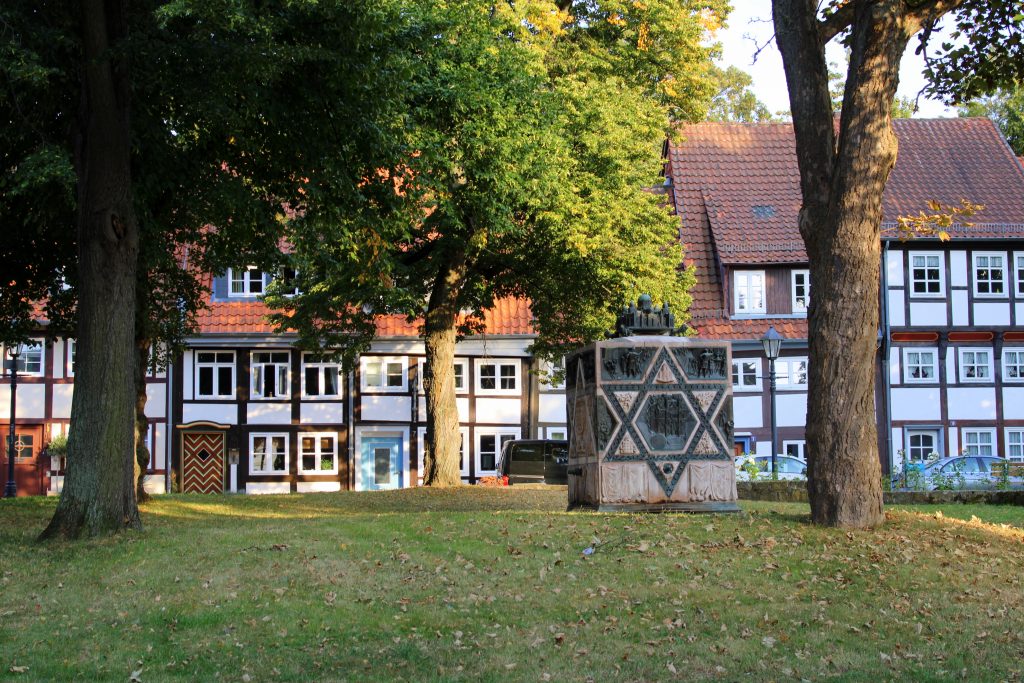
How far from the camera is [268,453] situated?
45.9 m

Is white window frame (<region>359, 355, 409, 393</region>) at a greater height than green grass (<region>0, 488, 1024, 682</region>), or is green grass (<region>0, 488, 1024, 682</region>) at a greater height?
white window frame (<region>359, 355, 409, 393</region>)

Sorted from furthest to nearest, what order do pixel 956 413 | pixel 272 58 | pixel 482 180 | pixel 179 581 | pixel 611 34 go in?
pixel 956 413 < pixel 611 34 < pixel 482 180 < pixel 272 58 < pixel 179 581

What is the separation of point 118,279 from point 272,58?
3.30 meters

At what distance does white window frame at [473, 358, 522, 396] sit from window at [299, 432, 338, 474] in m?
5.49

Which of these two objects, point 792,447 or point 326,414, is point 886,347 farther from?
point 326,414

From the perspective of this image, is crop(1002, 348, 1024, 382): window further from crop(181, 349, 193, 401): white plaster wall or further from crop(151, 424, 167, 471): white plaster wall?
crop(151, 424, 167, 471): white plaster wall

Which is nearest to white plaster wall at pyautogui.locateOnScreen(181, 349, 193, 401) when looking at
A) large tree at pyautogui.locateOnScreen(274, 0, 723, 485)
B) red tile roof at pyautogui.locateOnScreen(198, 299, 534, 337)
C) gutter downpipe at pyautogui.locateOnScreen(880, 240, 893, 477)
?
red tile roof at pyautogui.locateOnScreen(198, 299, 534, 337)

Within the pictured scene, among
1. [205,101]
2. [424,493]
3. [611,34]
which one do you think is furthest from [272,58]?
[611,34]

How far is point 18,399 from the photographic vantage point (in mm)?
44875

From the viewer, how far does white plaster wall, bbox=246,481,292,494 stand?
45406 millimetres

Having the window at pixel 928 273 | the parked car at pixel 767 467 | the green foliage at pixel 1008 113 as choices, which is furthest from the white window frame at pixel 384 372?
the green foliage at pixel 1008 113

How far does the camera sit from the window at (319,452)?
4600 cm

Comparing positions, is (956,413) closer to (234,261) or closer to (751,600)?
(234,261)

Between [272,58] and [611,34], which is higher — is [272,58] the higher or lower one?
the lower one
